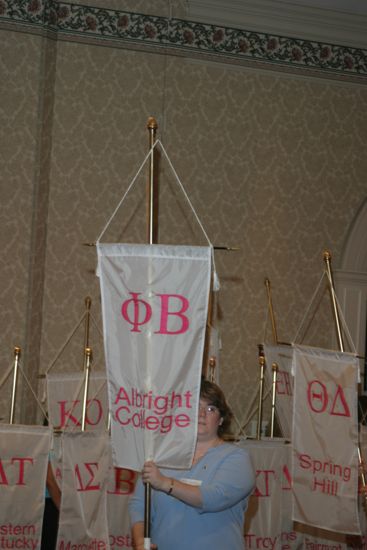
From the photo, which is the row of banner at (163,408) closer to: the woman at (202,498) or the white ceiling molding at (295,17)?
the woman at (202,498)

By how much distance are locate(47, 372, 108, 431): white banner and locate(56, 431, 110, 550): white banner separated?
0.75 metres

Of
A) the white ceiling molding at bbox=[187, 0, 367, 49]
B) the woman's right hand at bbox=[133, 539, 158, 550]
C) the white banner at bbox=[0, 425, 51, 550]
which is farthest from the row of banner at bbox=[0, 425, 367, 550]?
the white ceiling molding at bbox=[187, 0, 367, 49]

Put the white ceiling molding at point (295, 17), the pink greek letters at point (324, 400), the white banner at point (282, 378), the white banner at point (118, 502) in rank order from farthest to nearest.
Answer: the white ceiling molding at point (295, 17) → the white banner at point (282, 378) → the white banner at point (118, 502) → the pink greek letters at point (324, 400)

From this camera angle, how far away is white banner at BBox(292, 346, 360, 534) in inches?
184

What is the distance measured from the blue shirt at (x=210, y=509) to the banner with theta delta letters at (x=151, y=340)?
0.49ft

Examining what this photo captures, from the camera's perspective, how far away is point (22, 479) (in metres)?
4.76

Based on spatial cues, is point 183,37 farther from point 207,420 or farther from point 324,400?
point 207,420

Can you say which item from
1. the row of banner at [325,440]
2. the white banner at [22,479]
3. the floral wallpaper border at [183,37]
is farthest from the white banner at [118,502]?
the floral wallpaper border at [183,37]

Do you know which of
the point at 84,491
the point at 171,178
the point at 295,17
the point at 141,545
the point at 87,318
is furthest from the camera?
the point at 295,17

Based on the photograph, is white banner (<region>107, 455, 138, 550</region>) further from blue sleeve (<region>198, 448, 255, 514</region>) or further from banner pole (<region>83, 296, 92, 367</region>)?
blue sleeve (<region>198, 448, 255, 514</region>)

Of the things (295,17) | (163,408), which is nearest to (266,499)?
(163,408)

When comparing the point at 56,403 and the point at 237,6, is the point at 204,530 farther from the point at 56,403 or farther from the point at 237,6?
the point at 237,6

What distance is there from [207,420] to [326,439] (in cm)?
151

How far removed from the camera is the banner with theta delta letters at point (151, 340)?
11.0ft
